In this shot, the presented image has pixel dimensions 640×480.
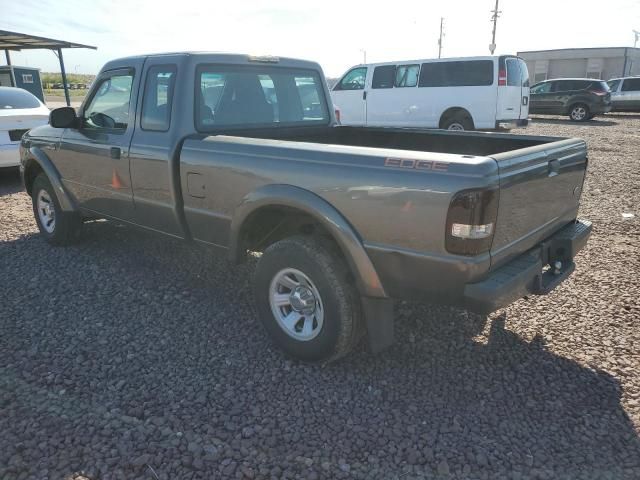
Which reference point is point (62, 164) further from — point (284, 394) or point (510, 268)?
point (510, 268)

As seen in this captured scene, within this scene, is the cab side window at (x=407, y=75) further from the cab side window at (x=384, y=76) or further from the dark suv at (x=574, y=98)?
the dark suv at (x=574, y=98)

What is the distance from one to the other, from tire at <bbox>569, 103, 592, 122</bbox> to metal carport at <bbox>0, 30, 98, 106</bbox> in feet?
57.7

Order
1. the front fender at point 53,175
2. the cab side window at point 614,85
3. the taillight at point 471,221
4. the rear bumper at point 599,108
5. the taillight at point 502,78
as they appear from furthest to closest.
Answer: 1. the cab side window at point 614,85
2. the rear bumper at point 599,108
3. the taillight at point 502,78
4. the front fender at point 53,175
5. the taillight at point 471,221

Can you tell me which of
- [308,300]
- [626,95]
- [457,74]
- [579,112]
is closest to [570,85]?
[579,112]

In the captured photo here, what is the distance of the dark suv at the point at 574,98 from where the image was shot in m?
19.5

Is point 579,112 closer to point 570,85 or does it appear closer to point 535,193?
point 570,85

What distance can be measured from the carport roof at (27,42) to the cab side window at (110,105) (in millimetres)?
11593

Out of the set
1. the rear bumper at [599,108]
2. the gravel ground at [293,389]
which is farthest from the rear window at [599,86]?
the gravel ground at [293,389]

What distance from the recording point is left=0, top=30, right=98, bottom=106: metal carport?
14125 millimetres

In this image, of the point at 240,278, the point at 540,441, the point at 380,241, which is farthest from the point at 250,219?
the point at 540,441

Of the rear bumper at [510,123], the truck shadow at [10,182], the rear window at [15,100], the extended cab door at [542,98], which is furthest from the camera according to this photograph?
the extended cab door at [542,98]

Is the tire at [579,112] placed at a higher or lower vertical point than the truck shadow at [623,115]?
higher

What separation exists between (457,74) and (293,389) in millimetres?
11410

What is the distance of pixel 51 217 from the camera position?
5516 mm
